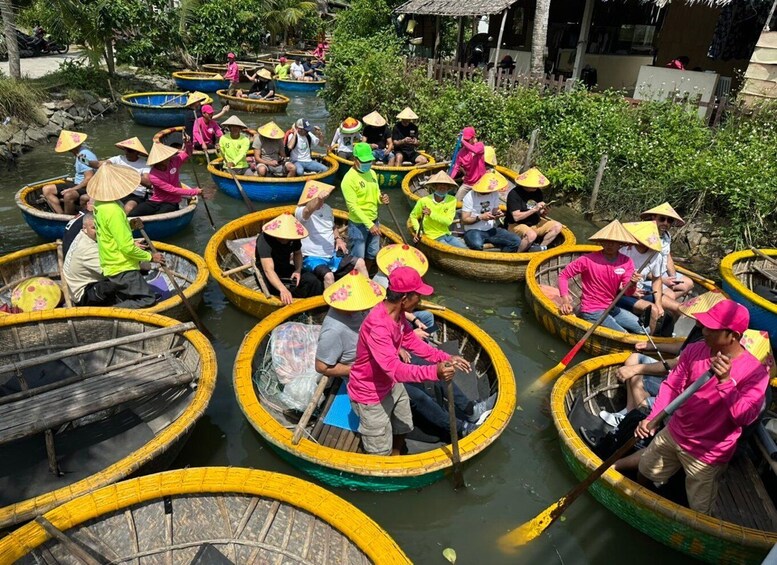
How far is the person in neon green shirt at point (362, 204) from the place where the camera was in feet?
21.9

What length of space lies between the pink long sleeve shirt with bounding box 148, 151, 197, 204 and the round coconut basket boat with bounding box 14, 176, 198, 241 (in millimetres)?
264

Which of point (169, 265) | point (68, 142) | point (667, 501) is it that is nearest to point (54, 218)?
point (68, 142)

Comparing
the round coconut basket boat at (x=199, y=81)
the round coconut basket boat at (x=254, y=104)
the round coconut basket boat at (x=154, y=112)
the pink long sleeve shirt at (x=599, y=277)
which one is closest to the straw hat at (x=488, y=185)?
the pink long sleeve shirt at (x=599, y=277)

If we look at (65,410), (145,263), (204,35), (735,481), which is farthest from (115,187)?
(204,35)

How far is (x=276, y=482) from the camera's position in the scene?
332cm

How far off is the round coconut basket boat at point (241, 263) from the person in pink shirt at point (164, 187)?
50.3 inches

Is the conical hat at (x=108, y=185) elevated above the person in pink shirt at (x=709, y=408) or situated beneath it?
elevated above

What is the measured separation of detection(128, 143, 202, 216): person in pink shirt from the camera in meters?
7.65

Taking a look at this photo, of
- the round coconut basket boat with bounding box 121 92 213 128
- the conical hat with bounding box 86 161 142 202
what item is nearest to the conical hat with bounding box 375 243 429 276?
the conical hat with bounding box 86 161 142 202

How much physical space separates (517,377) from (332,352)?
275cm

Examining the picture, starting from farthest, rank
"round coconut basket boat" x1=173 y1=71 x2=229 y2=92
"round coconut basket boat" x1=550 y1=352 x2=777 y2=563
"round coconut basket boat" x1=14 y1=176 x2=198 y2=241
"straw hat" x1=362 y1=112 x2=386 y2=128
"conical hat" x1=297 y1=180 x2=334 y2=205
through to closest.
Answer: "round coconut basket boat" x1=173 y1=71 x2=229 y2=92, "straw hat" x1=362 y1=112 x2=386 y2=128, "round coconut basket boat" x1=14 y1=176 x2=198 y2=241, "conical hat" x1=297 y1=180 x2=334 y2=205, "round coconut basket boat" x1=550 y1=352 x2=777 y2=563

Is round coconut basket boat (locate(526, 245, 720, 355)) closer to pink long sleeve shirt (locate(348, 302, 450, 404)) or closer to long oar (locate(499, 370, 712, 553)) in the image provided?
long oar (locate(499, 370, 712, 553))

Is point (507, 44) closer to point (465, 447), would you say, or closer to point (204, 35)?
point (204, 35)

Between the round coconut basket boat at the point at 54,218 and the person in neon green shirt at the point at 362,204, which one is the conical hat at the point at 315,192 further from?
the round coconut basket boat at the point at 54,218
